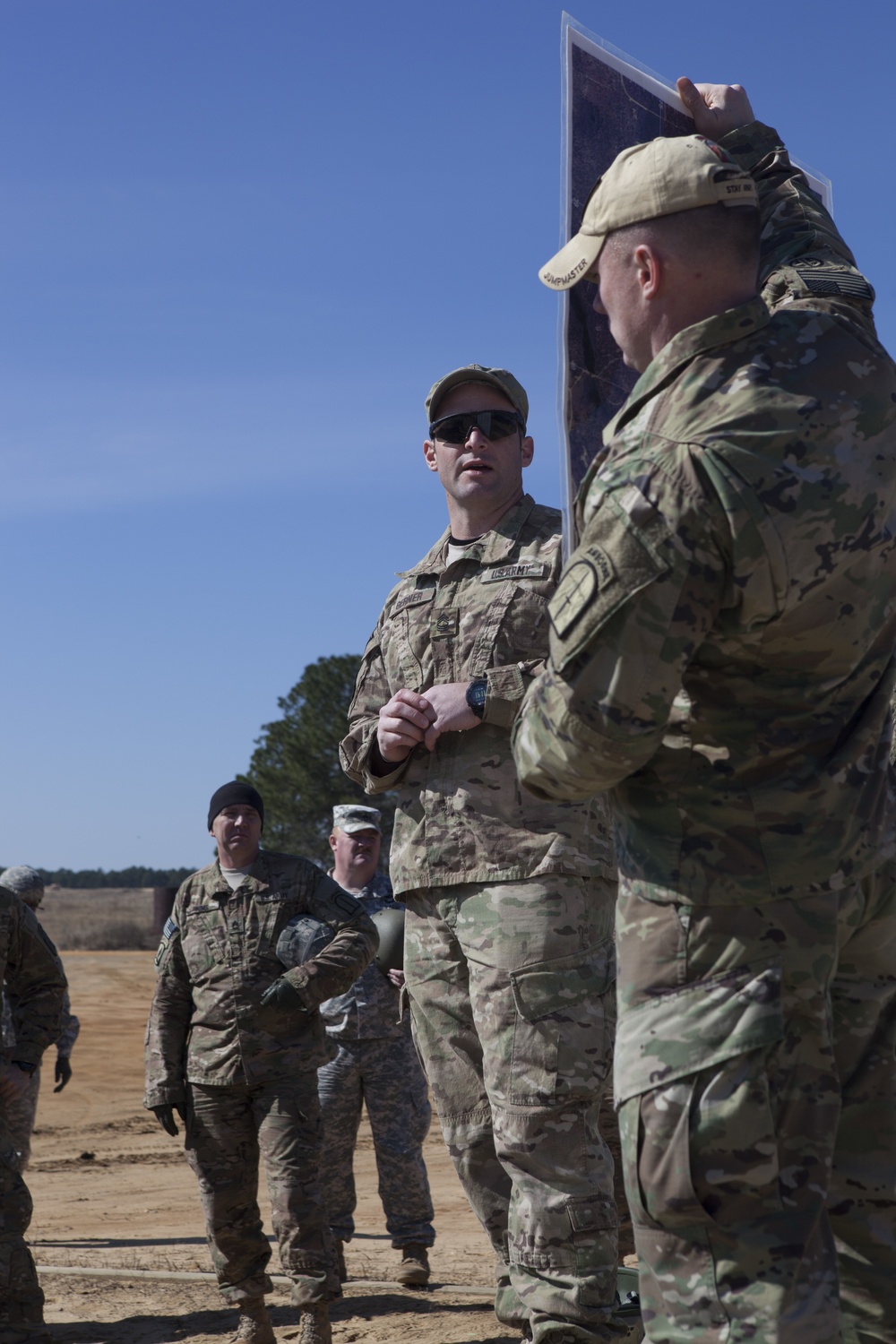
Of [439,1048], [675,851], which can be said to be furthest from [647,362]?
[439,1048]

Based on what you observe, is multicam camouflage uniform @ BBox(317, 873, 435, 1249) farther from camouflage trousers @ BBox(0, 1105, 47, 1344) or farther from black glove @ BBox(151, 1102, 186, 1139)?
camouflage trousers @ BBox(0, 1105, 47, 1344)

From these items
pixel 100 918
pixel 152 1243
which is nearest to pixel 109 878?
pixel 100 918

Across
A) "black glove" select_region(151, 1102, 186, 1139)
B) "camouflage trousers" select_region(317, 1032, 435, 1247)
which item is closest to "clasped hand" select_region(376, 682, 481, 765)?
"black glove" select_region(151, 1102, 186, 1139)

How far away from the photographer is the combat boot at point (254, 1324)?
698 centimetres

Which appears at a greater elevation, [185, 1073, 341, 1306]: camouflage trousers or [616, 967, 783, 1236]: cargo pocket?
[616, 967, 783, 1236]: cargo pocket

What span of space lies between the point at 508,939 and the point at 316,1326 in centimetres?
343

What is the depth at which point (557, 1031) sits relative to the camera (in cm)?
419

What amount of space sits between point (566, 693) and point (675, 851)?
344 millimetres

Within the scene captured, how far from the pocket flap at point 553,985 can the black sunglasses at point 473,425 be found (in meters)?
1.70

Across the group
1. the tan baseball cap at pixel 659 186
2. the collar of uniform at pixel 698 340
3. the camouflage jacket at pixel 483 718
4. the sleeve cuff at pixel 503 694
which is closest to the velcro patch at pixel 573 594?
the collar of uniform at pixel 698 340

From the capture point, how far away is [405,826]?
4688 millimetres

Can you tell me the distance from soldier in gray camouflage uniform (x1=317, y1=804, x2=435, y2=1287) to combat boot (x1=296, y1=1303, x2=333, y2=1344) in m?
2.07

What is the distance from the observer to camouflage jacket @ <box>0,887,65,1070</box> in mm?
7340

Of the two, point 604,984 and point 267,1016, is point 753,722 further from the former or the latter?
point 267,1016
